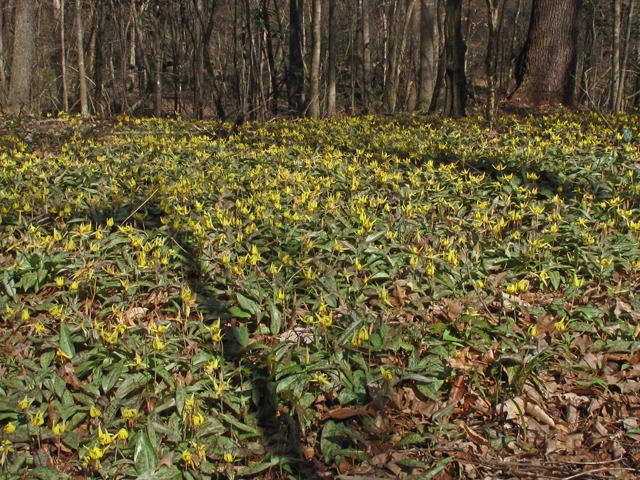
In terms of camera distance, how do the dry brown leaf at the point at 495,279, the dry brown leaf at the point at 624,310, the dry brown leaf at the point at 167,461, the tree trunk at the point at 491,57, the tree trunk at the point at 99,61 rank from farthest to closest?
the tree trunk at the point at 99,61, the tree trunk at the point at 491,57, the dry brown leaf at the point at 495,279, the dry brown leaf at the point at 624,310, the dry brown leaf at the point at 167,461

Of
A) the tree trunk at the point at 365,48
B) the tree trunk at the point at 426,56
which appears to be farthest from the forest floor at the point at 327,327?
the tree trunk at the point at 365,48

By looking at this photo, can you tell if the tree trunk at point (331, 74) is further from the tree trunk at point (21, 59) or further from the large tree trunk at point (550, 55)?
the tree trunk at point (21, 59)

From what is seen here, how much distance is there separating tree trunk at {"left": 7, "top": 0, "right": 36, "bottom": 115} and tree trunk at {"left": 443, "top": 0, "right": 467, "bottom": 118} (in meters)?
7.80

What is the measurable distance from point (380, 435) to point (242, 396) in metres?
0.68

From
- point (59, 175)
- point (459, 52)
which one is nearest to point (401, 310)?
point (59, 175)

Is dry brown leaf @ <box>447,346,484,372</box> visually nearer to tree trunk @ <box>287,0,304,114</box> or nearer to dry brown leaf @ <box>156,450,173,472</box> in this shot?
dry brown leaf @ <box>156,450,173,472</box>

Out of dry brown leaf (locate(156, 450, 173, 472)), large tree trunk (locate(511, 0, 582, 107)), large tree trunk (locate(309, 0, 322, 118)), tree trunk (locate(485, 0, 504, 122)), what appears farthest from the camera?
large tree trunk (locate(309, 0, 322, 118))

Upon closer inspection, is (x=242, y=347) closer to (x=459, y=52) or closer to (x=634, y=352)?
(x=634, y=352)

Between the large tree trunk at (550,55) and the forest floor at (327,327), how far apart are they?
14.8 feet

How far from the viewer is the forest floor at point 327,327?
216 cm

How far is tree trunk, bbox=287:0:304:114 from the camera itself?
12828 mm

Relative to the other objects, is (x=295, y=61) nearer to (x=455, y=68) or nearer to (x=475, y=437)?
(x=455, y=68)

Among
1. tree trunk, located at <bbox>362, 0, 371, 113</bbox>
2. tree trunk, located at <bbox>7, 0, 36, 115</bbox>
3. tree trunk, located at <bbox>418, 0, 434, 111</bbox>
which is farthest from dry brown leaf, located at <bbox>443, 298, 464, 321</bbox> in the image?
tree trunk, located at <bbox>362, 0, 371, 113</bbox>

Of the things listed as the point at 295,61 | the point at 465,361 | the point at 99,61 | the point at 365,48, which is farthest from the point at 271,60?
the point at 465,361
